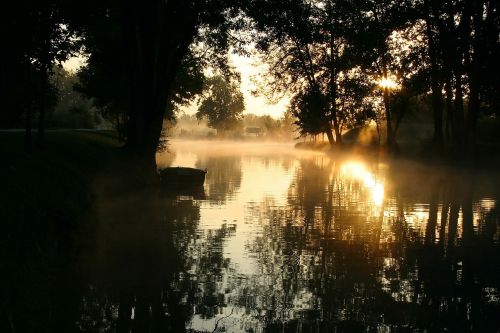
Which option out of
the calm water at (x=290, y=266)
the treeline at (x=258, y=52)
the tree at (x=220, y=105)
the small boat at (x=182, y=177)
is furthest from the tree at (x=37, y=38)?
the tree at (x=220, y=105)

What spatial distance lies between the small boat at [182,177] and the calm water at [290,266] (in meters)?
5.16

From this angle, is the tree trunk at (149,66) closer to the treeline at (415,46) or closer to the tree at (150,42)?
the tree at (150,42)

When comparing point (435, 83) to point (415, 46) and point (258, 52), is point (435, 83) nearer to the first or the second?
point (415, 46)

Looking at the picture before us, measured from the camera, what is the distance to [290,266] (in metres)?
12.1

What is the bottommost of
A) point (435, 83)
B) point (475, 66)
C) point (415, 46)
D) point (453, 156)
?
point (453, 156)

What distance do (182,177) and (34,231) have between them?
61.0 feet

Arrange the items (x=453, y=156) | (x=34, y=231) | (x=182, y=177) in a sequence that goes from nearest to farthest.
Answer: (x=34, y=231)
(x=182, y=177)
(x=453, y=156)

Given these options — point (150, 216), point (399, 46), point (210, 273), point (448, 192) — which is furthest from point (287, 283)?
point (399, 46)

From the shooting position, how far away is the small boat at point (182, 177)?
2902 cm

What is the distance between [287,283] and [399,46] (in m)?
43.8

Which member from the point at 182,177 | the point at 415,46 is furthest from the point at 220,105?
the point at 182,177

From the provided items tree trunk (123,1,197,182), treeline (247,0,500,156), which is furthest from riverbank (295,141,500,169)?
tree trunk (123,1,197,182)

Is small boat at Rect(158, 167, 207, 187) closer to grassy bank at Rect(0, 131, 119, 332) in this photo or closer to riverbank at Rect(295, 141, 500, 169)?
grassy bank at Rect(0, 131, 119, 332)

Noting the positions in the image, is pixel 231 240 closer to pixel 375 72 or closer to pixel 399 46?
pixel 399 46
